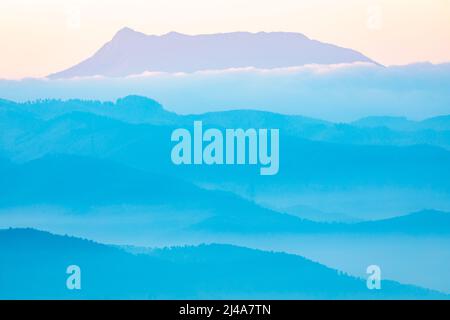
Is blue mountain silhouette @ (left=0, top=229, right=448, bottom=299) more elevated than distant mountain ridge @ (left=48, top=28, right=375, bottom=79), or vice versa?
distant mountain ridge @ (left=48, top=28, right=375, bottom=79)

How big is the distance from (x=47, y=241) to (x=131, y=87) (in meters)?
0.92

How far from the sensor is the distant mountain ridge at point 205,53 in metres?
4.15

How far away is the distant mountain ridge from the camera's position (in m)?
4.15

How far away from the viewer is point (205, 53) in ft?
13.7

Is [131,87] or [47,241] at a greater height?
[131,87]

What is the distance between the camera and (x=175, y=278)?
13.5 feet

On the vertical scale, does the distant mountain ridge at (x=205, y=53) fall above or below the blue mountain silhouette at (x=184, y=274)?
above

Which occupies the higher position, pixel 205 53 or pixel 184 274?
pixel 205 53

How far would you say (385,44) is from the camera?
13.6ft
